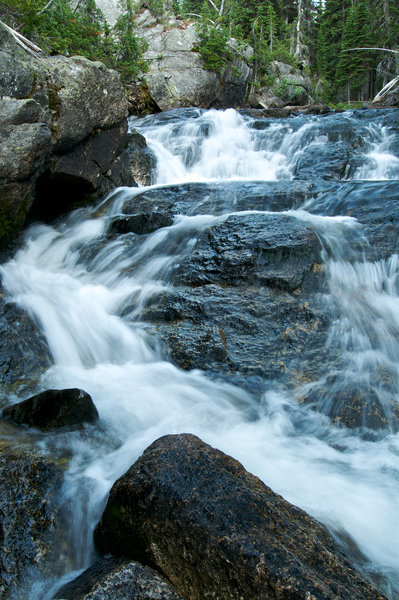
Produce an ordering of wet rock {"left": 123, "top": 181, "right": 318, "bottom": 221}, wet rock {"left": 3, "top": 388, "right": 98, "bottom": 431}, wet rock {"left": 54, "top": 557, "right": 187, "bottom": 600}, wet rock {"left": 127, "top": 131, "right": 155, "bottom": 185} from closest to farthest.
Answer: wet rock {"left": 54, "top": 557, "right": 187, "bottom": 600} → wet rock {"left": 3, "top": 388, "right": 98, "bottom": 431} → wet rock {"left": 123, "top": 181, "right": 318, "bottom": 221} → wet rock {"left": 127, "top": 131, "right": 155, "bottom": 185}

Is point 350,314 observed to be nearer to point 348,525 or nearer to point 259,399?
point 259,399

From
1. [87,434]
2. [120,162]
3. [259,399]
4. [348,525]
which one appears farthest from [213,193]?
[348,525]

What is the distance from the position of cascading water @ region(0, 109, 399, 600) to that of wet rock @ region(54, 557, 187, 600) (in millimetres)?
344

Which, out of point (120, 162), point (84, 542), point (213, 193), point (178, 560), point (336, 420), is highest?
point (120, 162)

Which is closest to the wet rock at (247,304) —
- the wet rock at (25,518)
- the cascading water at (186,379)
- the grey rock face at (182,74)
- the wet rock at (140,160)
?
the cascading water at (186,379)

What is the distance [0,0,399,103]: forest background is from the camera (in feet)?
46.6

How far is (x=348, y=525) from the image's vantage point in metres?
2.80

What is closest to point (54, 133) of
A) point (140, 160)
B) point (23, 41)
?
point (23, 41)

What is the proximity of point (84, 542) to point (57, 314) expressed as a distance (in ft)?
11.8

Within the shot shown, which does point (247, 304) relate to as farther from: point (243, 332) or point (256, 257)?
point (256, 257)

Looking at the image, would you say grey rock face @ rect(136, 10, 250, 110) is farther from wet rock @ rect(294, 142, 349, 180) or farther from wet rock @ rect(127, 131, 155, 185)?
wet rock @ rect(294, 142, 349, 180)

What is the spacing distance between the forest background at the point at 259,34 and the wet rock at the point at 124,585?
34.1 ft

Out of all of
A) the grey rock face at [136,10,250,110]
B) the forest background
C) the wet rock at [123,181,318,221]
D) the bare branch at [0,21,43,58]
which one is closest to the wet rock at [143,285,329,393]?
the wet rock at [123,181,318,221]

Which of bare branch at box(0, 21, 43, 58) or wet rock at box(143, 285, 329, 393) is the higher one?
bare branch at box(0, 21, 43, 58)
